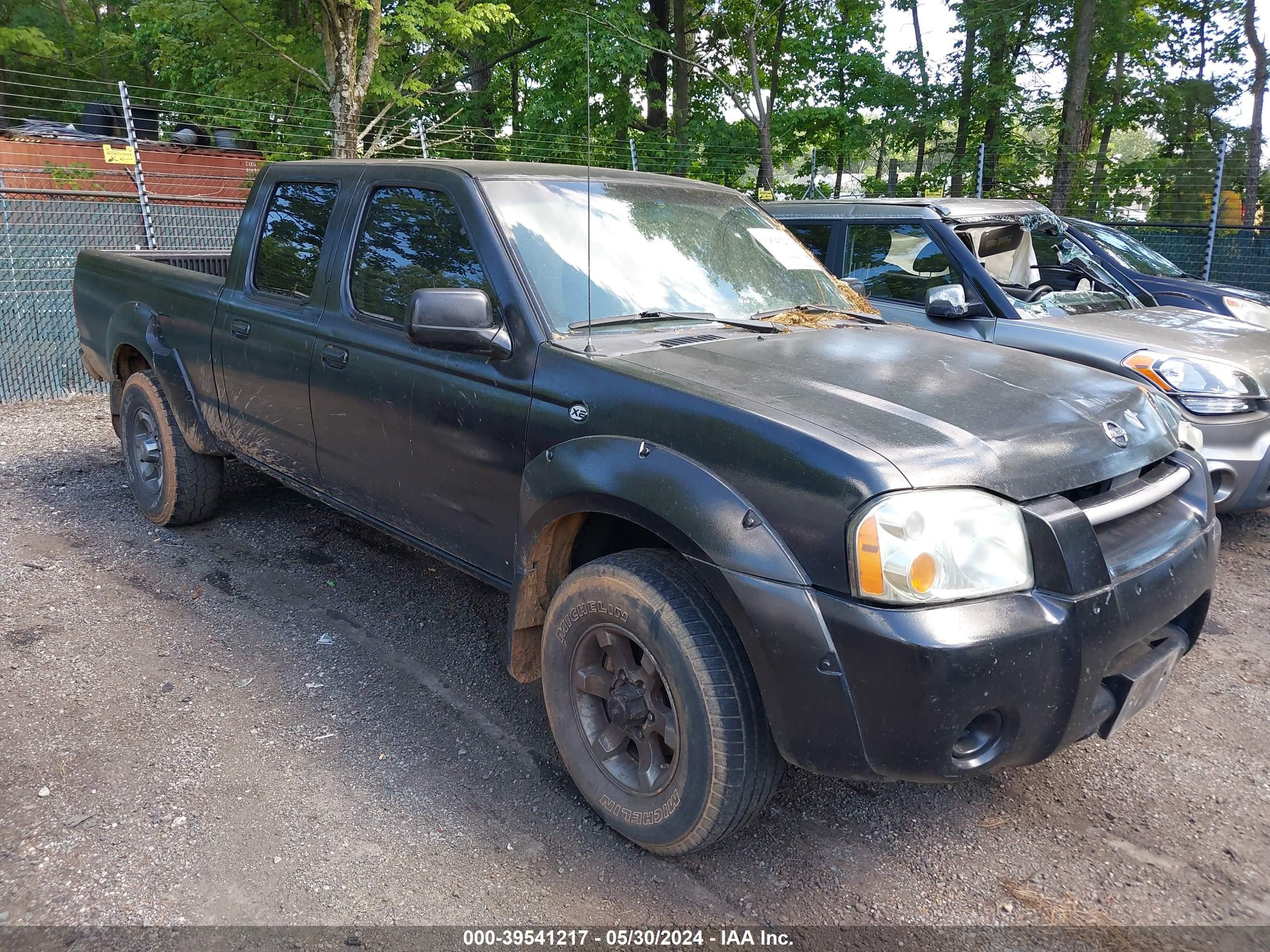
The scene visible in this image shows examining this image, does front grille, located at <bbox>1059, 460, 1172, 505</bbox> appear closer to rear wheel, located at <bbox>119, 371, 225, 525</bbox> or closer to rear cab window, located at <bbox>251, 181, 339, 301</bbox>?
rear cab window, located at <bbox>251, 181, 339, 301</bbox>

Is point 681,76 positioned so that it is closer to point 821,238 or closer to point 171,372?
point 821,238

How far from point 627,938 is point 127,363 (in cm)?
471

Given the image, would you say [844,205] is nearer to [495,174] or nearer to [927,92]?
[495,174]

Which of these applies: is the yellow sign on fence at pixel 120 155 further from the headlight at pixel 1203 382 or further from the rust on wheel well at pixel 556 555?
the headlight at pixel 1203 382

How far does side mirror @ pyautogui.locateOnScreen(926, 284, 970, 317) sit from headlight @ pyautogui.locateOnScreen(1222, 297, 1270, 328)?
9.86ft

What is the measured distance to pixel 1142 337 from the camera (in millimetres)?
5402

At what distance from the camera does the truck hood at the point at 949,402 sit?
7.59 ft

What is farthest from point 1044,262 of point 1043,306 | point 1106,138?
point 1106,138

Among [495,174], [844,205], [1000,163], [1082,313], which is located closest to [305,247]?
[495,174]

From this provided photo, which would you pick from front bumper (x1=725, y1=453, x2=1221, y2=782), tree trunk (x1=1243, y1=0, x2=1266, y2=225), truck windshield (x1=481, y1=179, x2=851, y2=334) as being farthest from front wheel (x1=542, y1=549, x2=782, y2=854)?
tree trunk (x1=1243, y1=0, x2=1266, y2=225)

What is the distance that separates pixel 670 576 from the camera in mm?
2553

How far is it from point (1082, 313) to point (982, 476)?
4.43 metres

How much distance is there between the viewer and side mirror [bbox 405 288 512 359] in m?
2.85

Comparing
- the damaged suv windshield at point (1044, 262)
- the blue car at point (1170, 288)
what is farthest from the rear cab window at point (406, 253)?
the blue car at point (1170, 288)
